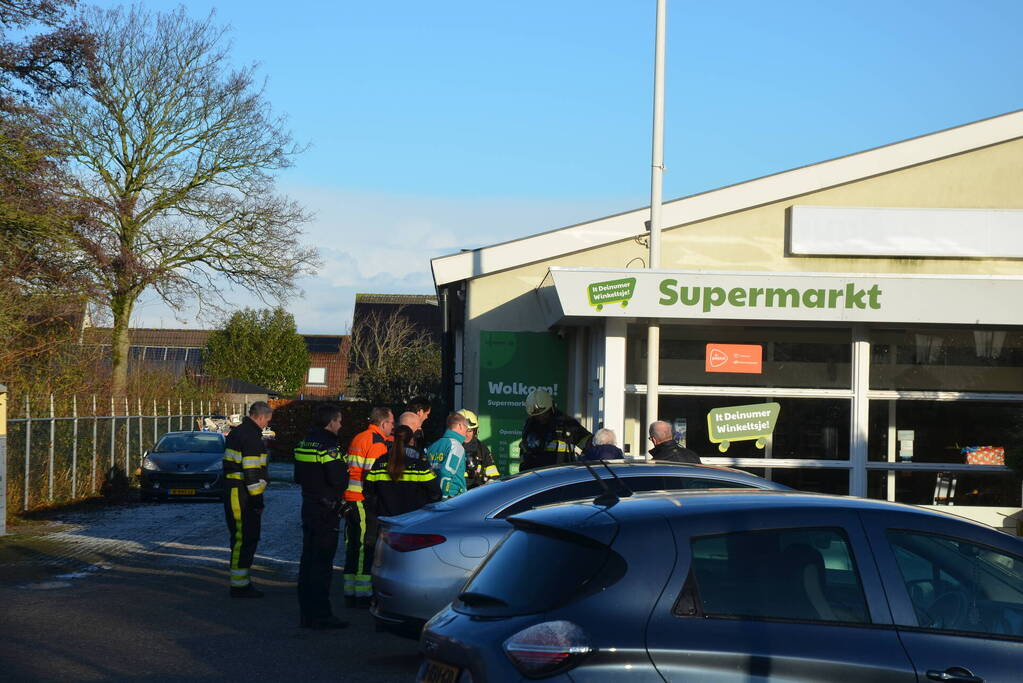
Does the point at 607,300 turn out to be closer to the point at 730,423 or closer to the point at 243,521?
the point at 730,423

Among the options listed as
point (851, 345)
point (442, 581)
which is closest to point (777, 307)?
point (851, 345)

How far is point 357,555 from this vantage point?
1072 centimetres

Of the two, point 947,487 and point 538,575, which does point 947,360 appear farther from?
point 538,575

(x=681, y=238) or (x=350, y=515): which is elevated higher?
(x=681, y=238)

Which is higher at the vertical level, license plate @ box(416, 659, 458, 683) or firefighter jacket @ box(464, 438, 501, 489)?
firefighter jacket @ box(464, 438, 501, 489)

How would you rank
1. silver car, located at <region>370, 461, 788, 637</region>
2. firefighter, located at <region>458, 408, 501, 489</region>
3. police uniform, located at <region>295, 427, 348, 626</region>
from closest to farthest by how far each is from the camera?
1. silver car, located at <region>370, 461, 788, 637</region>
2. police uniform, located at <region>295, 427, 348, 626</region>
3. firefighter, located at <region>458, 408, 501, 489</region>

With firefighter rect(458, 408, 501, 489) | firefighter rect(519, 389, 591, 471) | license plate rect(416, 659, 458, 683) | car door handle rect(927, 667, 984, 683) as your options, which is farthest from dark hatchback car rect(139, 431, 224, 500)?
car door handle rect(927, 667, 984, 683)

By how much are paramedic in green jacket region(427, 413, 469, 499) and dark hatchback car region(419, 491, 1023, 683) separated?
535 centimetres

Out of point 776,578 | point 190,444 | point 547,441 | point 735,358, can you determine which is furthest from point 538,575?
point 190,444

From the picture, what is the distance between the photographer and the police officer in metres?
9.82

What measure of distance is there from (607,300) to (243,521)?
534 centimetres

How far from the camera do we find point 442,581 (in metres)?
8.02

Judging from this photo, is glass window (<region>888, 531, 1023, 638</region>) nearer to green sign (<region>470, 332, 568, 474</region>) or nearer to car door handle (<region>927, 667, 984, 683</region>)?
car door handle (<region>927, 667, 984, 683</region>)

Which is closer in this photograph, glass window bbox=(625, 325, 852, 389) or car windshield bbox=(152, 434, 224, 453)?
glass window bbox=(625, 325, 852, 389)
